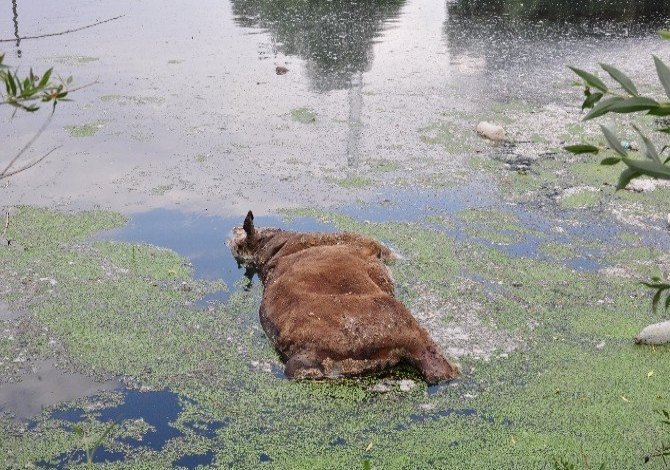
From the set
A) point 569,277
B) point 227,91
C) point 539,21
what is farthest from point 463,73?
point 569,277

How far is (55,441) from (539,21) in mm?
15383

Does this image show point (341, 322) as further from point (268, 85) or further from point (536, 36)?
point (536, 36)

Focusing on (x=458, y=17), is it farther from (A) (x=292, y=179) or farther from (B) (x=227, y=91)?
(A) (x=292, y=179)

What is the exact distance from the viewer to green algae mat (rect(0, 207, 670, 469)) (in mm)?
4566

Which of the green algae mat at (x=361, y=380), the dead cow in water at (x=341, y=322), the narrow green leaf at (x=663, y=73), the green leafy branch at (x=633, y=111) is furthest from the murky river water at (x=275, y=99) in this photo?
the narrow green leaf at (x=663, y=73)

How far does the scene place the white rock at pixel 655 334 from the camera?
558 centimetres

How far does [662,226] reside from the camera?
7.59m

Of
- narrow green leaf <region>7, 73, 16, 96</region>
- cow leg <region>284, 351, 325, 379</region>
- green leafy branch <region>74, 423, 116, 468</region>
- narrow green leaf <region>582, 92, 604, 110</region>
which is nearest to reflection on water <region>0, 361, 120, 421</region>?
green leafy branch <region>74, 423, 116, 468</region>

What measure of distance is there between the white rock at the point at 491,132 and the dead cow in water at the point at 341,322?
458 cm

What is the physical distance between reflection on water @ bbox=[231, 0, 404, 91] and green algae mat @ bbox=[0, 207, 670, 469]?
622 centimetres

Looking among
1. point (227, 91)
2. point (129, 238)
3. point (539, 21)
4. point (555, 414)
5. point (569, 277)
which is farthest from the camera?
point (539, 21)

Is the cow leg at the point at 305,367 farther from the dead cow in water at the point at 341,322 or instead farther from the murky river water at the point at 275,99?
the murky river water at the point at 275,99

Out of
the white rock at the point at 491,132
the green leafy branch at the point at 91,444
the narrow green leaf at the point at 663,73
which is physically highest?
the narrow green leaf at the point at 663,73

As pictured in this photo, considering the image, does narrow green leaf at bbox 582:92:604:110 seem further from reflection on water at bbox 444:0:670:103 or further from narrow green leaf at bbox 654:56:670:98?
reflection on water at bbox 444:0:670:103
